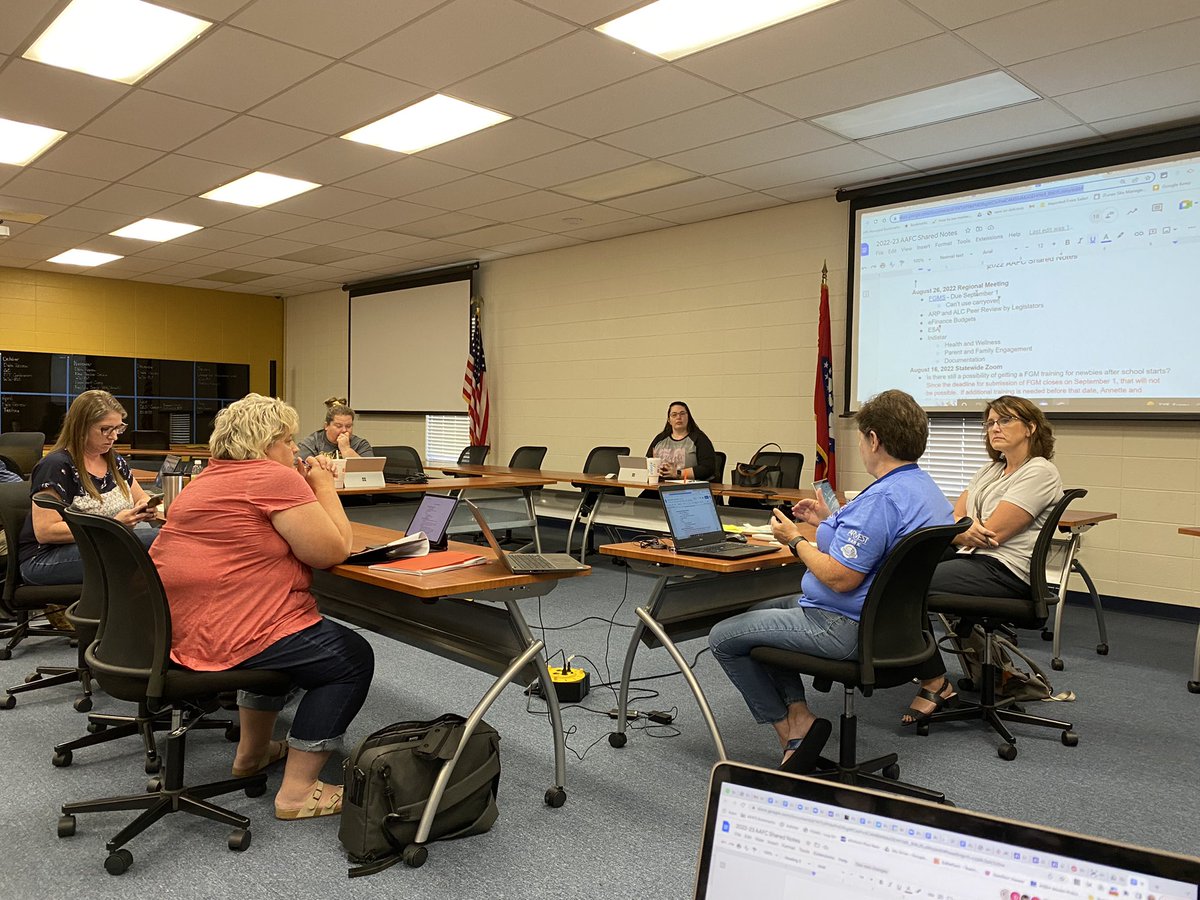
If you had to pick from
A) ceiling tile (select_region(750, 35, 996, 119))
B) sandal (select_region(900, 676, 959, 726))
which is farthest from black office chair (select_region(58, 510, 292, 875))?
ceiling tile (select_region(750, 35, 996, 119))

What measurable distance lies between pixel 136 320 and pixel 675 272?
24.0 feet

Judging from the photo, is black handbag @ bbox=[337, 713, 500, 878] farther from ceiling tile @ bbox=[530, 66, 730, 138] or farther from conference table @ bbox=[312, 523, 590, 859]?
ceiling tile @ bbox=[530, 66, 730, 138]

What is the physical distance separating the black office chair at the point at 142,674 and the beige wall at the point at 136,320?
374 inches

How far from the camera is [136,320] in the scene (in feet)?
35.9

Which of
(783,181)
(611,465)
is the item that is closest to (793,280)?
(783,181)

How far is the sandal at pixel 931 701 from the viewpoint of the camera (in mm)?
3297

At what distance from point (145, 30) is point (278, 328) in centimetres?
876

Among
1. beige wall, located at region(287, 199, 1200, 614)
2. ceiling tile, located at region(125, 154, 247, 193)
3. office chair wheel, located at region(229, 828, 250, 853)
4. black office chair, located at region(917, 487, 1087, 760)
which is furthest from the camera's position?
ceiling tile, located at region(125, 154, 247, 193)

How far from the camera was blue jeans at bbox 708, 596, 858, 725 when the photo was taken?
2488 millimetres

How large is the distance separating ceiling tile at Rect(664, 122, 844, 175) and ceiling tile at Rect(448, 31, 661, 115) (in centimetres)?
121

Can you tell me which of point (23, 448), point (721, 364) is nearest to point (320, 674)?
point (721, 364)

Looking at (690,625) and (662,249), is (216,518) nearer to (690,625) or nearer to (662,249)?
(690,625)

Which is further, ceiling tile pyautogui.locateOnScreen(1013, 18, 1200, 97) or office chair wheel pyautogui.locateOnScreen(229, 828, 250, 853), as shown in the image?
ceiling tile pyautogui.locateOnScreen(1013, 18, 1200, 97)

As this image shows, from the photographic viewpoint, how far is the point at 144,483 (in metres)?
5.54
